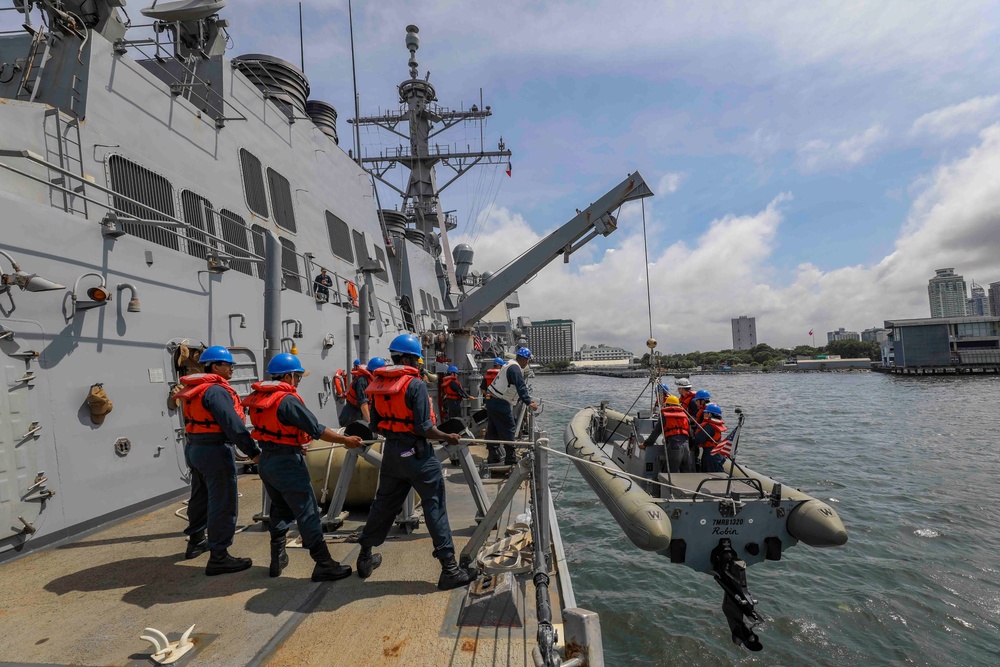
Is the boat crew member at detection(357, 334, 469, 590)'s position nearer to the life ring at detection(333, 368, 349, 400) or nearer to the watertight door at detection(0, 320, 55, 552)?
the watertight door at detection(0, 320, 55, 552)

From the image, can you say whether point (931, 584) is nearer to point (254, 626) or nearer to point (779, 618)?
point (779, 618)

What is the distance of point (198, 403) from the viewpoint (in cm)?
351

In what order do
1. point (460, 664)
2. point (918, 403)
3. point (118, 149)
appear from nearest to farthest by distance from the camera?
point (460, 664)
point (118, 149)
point (918, 403)

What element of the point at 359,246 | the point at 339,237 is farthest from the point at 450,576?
the point at 359,246

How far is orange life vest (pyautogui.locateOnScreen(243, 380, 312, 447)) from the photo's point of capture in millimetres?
3309

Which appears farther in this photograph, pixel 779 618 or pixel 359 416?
pixel 359 416

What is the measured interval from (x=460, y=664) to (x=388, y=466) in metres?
1.34

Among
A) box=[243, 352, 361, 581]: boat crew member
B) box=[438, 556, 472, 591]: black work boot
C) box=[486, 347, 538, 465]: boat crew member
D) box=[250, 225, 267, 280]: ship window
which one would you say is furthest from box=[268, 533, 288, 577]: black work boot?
box=[250, 225, 267, 280]: ship window

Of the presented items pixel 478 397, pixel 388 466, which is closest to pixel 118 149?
pixel 388 466

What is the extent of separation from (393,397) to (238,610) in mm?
1504

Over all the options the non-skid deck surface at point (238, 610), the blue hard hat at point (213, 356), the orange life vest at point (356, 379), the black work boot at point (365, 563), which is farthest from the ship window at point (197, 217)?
the black work boot at point (365, 563)

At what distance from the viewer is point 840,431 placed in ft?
61.6

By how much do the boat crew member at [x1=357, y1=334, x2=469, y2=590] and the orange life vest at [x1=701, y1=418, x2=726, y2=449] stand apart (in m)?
4.83

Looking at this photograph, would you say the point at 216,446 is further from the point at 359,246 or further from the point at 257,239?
the point at 359,246
